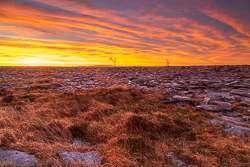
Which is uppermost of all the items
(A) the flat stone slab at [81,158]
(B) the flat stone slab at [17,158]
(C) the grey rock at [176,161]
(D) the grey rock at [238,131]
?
(D) the grey rock at [238,131]

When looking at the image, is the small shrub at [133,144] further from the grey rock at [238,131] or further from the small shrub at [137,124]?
the grey rock at [238,131]

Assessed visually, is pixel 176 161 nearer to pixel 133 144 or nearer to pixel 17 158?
pixel 133 144

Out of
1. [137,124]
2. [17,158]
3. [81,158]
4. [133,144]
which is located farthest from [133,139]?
[17,158]

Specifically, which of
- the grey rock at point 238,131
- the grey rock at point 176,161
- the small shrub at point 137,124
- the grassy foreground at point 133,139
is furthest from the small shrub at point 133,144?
the grey rock at point 238,131

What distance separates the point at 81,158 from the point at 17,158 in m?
1.45

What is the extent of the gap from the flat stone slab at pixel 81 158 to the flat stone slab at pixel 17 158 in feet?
1.91

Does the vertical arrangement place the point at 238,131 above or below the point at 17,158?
above

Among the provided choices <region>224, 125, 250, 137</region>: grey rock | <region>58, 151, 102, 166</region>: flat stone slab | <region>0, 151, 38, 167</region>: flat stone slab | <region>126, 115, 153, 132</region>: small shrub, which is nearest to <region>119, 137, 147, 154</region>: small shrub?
<region>58, 151, 102, 166</region>: flat stone slab

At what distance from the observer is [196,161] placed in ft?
11.7

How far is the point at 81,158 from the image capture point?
3629mm

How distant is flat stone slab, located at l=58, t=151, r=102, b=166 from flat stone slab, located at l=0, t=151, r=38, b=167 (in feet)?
1.91

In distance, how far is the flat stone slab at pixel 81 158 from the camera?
3.43m

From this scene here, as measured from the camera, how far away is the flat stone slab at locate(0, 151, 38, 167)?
10.9ft

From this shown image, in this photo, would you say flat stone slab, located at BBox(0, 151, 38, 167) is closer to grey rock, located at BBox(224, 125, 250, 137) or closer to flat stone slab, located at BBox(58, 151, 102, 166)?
flat stone slab, located at BBox(58, 151, 102, 166)
